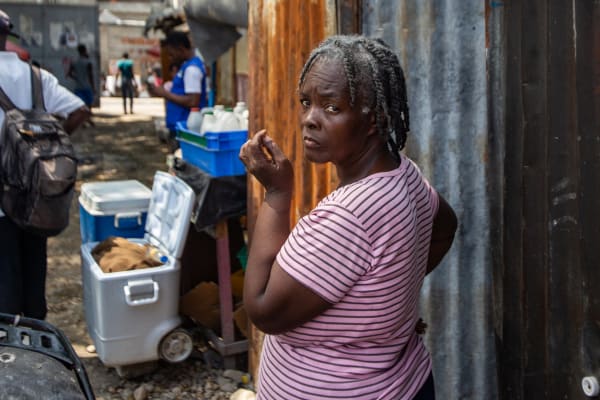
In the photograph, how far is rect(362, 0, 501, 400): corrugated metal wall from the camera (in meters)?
2.99

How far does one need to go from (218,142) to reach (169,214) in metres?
0.56

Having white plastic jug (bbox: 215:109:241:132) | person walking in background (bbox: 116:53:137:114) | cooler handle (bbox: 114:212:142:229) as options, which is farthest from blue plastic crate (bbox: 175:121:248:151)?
person walking in background (bbox: 116:53:137:114)

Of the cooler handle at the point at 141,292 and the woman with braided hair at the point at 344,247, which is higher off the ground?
the woman with braided hair at the point at 344,247

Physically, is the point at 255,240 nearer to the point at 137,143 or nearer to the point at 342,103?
the point at 342,103

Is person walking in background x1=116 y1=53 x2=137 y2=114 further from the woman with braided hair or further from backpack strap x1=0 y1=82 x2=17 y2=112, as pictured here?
the woman with braided hair

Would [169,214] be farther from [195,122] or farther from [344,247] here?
[344,247]

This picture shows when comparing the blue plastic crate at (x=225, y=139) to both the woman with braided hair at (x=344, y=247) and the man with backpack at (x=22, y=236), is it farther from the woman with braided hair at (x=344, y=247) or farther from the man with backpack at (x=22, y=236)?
the woman with braided hair at (x=344, y=247)

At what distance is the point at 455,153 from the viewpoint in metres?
3.07

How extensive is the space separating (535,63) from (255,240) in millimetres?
1340

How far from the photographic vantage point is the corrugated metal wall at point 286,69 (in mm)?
3363

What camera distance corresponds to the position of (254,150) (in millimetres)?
1796

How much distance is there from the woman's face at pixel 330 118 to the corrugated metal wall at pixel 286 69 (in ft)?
5.16

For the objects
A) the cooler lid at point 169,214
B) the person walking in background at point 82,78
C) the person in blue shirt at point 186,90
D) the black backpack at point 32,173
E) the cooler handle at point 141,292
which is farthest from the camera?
the person walking in background at point 82,78

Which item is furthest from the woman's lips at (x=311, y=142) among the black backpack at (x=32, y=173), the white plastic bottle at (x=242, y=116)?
the white plastic bottle at (x=242, y=116)
